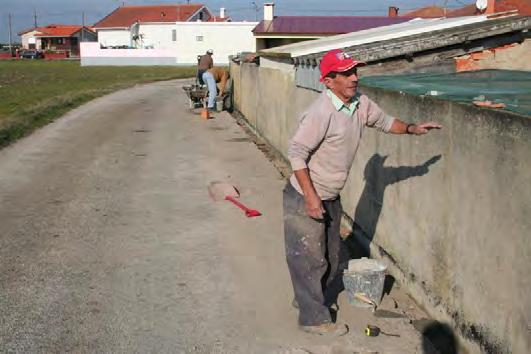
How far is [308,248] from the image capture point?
4.83 metres

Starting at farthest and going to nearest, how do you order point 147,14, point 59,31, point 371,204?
point 59,31 < point 147,14 < point 371,204

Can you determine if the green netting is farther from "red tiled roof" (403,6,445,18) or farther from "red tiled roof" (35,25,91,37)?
"red tiled roof" (35,25,91,37)

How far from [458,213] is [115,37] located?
3730 inches

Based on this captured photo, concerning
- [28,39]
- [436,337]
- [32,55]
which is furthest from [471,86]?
[28,39]

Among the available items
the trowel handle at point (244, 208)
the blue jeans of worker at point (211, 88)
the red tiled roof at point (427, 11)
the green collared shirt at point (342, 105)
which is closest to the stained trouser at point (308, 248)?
the green collared shirt at point (342, 105)

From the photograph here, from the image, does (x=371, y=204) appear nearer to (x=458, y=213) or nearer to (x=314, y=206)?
(x=458, y=213)

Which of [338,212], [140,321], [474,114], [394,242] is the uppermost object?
[474,114]

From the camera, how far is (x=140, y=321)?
529 cm

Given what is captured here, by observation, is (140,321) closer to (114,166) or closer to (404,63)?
(404,63)

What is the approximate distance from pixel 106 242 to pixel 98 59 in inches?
2715

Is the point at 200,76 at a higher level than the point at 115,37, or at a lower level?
lower

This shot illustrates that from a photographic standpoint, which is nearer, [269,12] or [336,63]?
[336,63]

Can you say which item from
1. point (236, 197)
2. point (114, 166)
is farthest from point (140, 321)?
point (114, 166)

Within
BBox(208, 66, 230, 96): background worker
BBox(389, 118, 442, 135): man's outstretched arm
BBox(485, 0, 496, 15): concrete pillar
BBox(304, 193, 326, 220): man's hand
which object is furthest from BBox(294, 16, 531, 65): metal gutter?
BBox(208, 66, 230, 96): background worker
